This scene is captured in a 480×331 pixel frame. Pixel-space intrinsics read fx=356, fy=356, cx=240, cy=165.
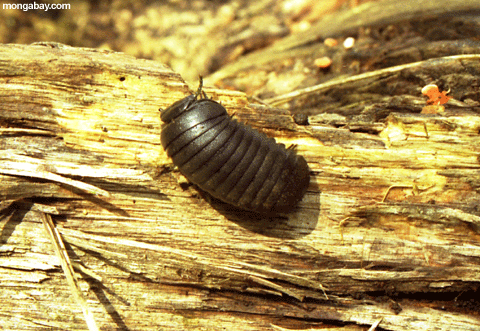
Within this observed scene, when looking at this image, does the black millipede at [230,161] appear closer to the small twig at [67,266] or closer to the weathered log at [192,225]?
the weathered log at [192,225]

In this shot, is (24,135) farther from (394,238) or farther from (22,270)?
(394,238)

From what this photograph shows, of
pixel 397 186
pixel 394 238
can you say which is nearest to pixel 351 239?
pixel 394 238

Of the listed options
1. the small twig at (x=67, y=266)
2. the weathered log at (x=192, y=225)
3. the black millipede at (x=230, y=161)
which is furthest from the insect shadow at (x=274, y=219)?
the small twig at (x=67, y=266)

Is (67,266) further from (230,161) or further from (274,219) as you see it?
(274,219)

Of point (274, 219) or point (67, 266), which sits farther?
point (274, 219)

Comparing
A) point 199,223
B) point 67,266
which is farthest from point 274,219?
point 67,266

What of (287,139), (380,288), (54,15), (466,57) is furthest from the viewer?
(54,15)
